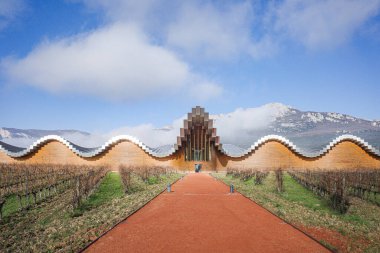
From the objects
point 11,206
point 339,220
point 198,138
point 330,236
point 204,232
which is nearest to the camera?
point 330,236

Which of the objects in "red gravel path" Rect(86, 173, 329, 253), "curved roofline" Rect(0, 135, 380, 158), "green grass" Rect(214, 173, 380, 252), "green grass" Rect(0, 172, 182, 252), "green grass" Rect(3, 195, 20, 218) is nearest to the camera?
"red gravel path" Rect(86, 173, 329, 253)

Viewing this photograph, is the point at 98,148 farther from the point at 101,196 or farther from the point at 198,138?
the point at 101,196

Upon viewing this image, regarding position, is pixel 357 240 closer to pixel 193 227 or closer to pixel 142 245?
pixel 193 227

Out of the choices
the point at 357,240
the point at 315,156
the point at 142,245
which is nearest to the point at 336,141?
the point at 315,156

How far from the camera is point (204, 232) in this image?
9375mm

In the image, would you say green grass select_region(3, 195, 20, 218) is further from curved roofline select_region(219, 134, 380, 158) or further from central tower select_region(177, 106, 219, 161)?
curved roofline select_region(219, 134, 380, 158)

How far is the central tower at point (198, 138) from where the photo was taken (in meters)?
44.4

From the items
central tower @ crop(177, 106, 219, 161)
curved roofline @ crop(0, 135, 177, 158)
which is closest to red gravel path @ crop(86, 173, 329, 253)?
central tower @ crop(177, 106, 219, 161)

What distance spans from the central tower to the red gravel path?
3064cm

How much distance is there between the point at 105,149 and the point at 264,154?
24.0 m

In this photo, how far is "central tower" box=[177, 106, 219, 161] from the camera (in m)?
44.4

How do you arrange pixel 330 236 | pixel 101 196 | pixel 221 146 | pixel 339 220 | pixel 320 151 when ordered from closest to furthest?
pixel 330 236 < pixel 339 220 < pixel 101 196 < pixel 320 151 < pixel 221 146

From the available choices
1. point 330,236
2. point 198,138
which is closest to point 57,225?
point 330,236

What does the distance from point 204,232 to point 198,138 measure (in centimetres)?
3688
